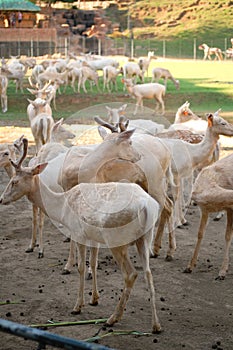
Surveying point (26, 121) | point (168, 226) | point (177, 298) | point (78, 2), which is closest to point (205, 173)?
point (168, 226)

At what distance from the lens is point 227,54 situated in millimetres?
43031

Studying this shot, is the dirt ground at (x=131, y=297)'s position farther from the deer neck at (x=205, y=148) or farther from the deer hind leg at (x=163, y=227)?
the deer neck at (x=205, y=148)

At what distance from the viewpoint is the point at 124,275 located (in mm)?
5559

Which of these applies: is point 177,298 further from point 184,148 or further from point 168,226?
point 184,148

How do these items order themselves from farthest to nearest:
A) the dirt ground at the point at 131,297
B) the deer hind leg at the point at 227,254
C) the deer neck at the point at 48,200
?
the deer hind leg at the point at 227,254
the deer neck at the point at 48,200
the dirt ground at the point at 131,297

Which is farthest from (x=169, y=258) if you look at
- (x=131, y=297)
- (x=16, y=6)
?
(x=16, y=6)

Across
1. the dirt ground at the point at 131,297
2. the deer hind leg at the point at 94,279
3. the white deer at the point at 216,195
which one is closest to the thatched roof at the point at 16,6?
the dirt ground at the point at 131,297

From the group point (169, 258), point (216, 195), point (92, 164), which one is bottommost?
point (169, 258)

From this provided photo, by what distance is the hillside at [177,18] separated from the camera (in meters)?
56.3

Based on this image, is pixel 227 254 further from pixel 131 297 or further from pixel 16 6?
pixel 16 6

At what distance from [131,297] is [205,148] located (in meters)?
2.68

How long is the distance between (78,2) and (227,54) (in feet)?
71.7

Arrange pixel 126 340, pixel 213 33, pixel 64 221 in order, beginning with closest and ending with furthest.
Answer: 1. pixel 126 340
2. pixel 64 221
3. pixel 213 33

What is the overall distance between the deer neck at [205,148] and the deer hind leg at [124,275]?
9.93 ft
